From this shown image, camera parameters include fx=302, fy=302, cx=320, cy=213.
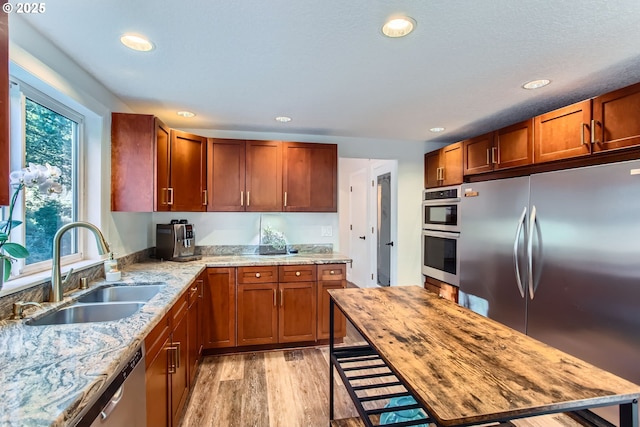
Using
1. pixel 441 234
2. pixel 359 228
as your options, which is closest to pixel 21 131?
pixel 441 234

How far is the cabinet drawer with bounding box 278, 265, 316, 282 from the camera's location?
9.89 feet

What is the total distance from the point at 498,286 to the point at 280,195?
7.50ft

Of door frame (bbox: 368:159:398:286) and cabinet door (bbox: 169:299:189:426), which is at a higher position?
door frame (bbox: 368:159:398:286)

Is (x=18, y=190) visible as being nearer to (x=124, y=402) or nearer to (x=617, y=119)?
(x=124, y=402)

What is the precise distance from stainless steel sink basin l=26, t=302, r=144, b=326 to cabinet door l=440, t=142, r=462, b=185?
10.4 feet

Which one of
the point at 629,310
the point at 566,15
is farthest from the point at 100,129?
the point at 629,310

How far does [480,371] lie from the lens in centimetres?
98

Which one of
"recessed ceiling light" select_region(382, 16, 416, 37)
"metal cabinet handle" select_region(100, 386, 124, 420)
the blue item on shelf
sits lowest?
the blue item on shelf

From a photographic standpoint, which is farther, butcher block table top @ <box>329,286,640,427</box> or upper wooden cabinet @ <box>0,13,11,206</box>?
upper wooden cabinet @ <box>0,13,11,206</box>

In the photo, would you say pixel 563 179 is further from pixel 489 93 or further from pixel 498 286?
pixel 498 286

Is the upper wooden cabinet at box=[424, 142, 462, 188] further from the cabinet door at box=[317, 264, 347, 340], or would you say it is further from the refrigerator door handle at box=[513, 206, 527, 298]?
the cabinet door at box=[317, 264, 347, 340]

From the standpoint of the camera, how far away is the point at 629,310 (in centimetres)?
177

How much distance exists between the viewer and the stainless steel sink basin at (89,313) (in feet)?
4.98

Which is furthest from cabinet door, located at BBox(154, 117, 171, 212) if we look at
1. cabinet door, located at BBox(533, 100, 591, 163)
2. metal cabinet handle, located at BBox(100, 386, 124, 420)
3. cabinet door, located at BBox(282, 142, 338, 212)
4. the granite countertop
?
cabinet door, located at BBox(533, 100, 591, 163)
